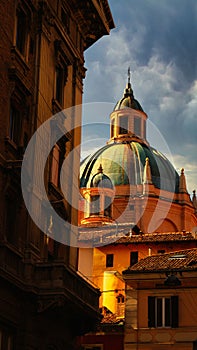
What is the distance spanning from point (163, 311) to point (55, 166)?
40.1 ft

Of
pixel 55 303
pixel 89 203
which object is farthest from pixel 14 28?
pixel 89 203

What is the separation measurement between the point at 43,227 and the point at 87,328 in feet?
15.0

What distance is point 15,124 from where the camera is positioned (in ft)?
93.7

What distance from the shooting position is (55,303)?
26734 millimetres

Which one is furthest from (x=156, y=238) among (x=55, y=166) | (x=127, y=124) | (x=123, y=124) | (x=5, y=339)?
(x=127, y=124)

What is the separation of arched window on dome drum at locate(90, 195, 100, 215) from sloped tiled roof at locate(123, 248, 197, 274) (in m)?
34.5

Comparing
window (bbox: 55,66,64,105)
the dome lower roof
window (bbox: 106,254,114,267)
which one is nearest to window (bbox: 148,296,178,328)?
window (bbox: 55,66,64,105)

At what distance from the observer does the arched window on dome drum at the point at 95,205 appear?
80.8m

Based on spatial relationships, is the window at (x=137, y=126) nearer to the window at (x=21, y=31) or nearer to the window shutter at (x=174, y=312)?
the window shutter at (x=174, y=312)

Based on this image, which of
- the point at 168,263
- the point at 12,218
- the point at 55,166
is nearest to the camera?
the point at 12,218

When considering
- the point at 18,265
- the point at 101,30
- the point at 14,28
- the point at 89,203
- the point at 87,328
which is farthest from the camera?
the point at 89,203

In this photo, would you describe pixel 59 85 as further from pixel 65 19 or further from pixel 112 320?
pixel 112 320

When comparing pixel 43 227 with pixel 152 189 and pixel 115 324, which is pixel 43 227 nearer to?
pixel 115 324

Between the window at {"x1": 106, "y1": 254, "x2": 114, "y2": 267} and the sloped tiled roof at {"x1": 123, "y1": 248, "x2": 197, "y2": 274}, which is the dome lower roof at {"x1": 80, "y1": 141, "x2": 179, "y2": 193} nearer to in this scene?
the window at {"x1": 106, "y1": 254, "x2": 114, "y2": 267}
